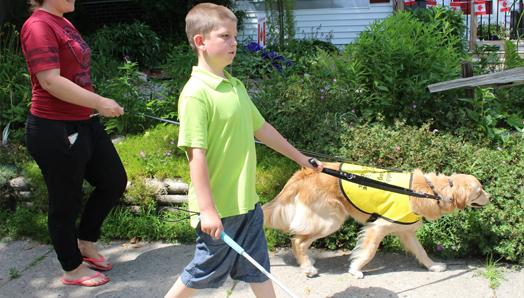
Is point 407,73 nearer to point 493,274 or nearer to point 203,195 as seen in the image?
point 493,274

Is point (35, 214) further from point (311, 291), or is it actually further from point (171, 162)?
point (311, 291)

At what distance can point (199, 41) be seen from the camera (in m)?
2.60

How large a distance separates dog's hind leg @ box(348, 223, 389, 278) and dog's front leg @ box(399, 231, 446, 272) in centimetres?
21

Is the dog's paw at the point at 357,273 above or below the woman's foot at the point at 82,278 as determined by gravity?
below

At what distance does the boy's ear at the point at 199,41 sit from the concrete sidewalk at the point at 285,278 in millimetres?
1781

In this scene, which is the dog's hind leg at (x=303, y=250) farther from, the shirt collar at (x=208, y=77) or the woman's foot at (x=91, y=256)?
the shirt collar at (x=208, y=77)

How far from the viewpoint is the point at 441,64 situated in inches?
215

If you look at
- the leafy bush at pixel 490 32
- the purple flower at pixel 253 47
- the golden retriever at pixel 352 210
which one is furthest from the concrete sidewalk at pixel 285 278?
the leafy bush at pixel 490 32

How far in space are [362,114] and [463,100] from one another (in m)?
0.97

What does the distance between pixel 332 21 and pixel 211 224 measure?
10838mm

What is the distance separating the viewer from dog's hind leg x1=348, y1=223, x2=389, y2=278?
3.72 meters

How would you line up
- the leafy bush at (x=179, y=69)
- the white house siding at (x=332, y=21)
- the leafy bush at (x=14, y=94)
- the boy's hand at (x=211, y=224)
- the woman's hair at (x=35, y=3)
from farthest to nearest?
the white house siding at (x=332, y=21) → the leafy bush at (x=179, y=69) → the leafy bush at (x=14, y=94) → the woman's hair at (x=35, y=3) → the boy's hand at (x=211, y=224)

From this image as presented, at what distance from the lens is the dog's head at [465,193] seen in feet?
11.8

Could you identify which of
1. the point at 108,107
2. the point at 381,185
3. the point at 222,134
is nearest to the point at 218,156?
the point at 222,134
